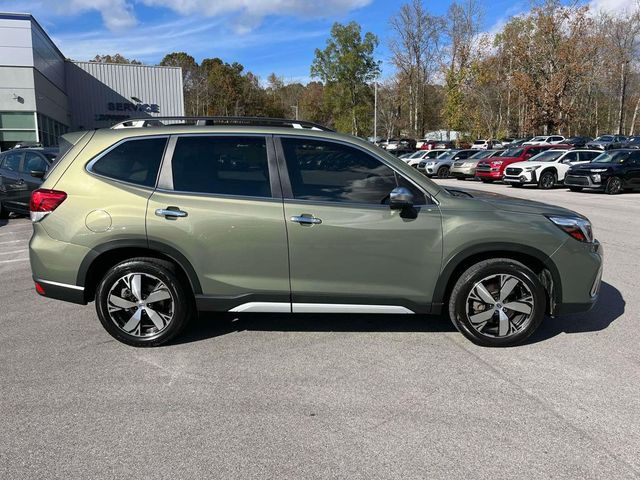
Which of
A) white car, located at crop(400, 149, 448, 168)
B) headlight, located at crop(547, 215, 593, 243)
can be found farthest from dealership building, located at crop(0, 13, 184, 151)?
headlight, located at crop(547, 215, 593, 243)

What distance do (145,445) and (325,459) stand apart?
3.38 ft

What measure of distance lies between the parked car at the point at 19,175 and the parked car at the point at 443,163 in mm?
22897

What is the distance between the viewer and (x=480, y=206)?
415 cm

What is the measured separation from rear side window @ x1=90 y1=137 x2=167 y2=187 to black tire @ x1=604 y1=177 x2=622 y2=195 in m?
18.9

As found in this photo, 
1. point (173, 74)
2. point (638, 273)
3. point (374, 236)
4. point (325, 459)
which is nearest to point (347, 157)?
point (374, 236)

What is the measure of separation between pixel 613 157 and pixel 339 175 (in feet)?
63.5

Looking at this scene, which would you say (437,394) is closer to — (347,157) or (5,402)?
(347,157)

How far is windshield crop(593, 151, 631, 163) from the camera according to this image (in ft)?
63.4

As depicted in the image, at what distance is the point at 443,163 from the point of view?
1190 inches

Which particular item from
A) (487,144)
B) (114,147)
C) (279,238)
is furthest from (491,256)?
(487,144)

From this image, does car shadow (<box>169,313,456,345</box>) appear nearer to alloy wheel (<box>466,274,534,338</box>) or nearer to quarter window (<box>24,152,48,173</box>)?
alloy wheel (<box>466,274,534,338</box>)

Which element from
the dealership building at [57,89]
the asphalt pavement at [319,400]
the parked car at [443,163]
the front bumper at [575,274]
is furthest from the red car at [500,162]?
the front bumper at [575,274]

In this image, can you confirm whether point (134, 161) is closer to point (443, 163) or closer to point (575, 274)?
point (575, 274)

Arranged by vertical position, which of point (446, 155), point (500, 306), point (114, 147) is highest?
point (446, 155)
